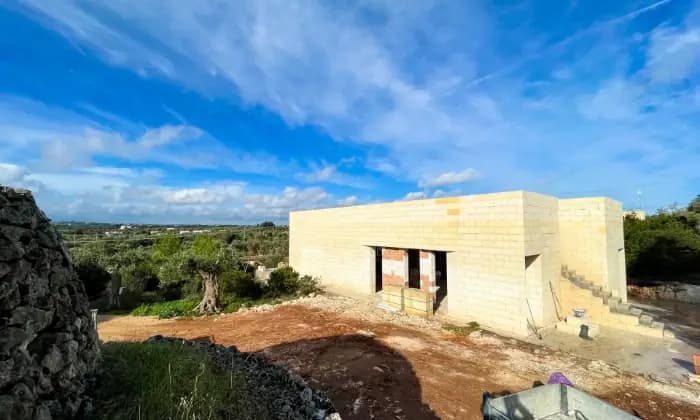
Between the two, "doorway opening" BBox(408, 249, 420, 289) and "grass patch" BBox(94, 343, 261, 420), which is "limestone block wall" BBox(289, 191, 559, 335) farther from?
"grass patch" BBox(94, 343, 261, 420)

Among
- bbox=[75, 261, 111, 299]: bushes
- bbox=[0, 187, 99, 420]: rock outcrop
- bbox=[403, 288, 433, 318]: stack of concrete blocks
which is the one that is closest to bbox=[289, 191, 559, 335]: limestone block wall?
bbox=[403, 288, 433, 318]: stack of concrete blocks

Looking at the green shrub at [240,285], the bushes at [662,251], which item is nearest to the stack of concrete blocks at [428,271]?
the green shrub at [240,285]

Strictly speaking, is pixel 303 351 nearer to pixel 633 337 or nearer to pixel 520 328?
pixel 520 328

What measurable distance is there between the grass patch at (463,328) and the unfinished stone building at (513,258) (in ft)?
0.95

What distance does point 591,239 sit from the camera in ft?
32.5

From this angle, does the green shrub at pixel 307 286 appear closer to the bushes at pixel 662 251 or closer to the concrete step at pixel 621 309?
the concrete step at pixel 621 309

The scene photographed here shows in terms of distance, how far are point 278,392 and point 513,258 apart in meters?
7.07

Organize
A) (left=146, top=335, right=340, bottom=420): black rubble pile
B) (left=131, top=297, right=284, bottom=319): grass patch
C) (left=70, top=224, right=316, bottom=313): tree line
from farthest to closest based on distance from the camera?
1. (left=70, top=224, right=316, bottom=313): tree line
2. (left=131, top=297, right=284, bottom=319): grass patch
3. (left=146, top=335, right=340, bottom=420): black rubble pile

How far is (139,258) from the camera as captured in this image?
18797 millimetres

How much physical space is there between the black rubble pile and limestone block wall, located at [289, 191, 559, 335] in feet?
21.3

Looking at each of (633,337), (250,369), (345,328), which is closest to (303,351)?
(345,328)

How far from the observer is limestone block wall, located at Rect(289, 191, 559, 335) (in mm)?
8383

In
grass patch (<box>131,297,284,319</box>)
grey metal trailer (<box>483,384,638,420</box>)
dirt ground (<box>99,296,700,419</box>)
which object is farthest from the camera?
grass patch (<box>131,297,284,319</box>)

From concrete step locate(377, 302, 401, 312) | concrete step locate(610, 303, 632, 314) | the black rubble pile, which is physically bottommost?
concrete step locate(377, 302, 401, 312)
